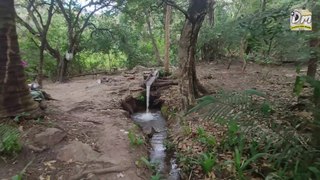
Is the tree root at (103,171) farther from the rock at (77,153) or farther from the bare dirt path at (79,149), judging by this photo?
the rock at (77,153)

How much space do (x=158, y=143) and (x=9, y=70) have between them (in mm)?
2948

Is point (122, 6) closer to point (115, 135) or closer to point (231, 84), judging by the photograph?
point (231, 84)

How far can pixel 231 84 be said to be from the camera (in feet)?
27.3

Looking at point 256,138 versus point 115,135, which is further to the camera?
point 115,135

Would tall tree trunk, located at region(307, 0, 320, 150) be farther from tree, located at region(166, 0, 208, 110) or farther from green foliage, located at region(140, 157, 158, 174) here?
tree, located at region(166, 0, 208, 110)

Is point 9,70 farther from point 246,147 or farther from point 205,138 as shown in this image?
point 246,147

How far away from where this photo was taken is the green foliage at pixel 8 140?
3.73 metres

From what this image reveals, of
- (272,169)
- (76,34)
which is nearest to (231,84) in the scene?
(272,169)

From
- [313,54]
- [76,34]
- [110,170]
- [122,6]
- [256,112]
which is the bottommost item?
[110,170]

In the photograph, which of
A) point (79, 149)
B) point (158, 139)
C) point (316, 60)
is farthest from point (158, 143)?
point (316, 60)

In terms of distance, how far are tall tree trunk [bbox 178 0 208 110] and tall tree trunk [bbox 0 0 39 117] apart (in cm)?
312

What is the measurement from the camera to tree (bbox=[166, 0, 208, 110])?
5895mm

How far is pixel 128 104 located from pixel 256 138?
4.62 metres

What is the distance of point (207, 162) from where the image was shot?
3.83 meters
